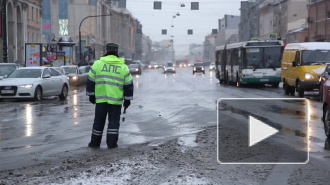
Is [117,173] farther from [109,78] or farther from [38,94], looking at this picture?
[38,94]

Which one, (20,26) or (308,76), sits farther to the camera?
(20,26)

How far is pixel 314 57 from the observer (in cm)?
2644

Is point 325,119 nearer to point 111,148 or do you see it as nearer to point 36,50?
point 111,148

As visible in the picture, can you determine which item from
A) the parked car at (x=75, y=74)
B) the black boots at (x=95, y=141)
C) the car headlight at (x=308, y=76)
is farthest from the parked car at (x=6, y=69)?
the black boots at (x=95, y=141)

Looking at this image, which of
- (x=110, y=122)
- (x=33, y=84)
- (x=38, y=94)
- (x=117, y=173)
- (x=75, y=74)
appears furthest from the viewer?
(x=75, y=74)

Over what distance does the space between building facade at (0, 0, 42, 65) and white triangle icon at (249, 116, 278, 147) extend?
46904 millimetres

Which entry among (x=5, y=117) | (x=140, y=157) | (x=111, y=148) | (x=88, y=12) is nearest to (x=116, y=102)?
(x=111, y=148)

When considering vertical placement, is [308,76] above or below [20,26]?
below

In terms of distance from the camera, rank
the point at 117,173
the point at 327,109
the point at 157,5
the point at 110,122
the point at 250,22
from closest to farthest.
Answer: the point at 117,173 < the point at 110,122 < the point at 327,109 < the point at 157,5 < the point at 250,22

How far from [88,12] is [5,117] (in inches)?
3726

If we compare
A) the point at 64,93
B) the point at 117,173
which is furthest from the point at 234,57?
the point at 117,173
